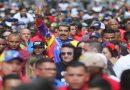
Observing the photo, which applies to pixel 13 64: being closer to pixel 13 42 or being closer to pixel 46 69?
pixel 46 69

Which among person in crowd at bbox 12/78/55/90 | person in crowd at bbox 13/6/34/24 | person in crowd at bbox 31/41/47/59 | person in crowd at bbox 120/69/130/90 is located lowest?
person in crowd at bbox 13/6/34/24

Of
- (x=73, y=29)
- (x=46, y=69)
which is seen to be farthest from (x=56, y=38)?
(x=46, y=69)

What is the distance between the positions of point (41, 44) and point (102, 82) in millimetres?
5501

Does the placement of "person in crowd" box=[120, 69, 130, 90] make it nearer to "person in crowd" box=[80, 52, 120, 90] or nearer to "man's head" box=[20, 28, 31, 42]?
"person in crowd" box=[80, 52, 120, 90]

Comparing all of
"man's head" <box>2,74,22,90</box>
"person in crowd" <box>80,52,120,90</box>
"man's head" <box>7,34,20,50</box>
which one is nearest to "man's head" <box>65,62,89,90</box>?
"person in crowd" <box>80,52,120,90</box>

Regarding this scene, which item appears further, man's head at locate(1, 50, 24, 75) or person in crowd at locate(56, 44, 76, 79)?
person in crowd at locate(56, 44, 76, 79)

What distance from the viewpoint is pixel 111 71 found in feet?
31.7

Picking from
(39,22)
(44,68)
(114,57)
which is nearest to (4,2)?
(39,22)

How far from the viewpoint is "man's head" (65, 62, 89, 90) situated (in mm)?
7526

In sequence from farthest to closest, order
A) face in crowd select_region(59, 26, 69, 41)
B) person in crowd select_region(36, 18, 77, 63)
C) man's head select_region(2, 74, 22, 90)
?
face in crowd select_region(59, 26, 69, 41)
person in crowd select_region(36, 18, 77, 63)
man's head select_region(2, 74, 22, 90)

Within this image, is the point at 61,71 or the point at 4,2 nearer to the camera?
the point at 61,71

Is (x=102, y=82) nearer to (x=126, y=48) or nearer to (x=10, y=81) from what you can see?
(x=10, y=81)

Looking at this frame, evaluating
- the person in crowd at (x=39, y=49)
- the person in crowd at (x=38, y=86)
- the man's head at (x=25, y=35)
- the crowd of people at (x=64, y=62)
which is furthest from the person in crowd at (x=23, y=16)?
the person in crowd at (x=38, y=86)

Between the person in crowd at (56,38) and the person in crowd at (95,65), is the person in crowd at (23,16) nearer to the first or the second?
the person in crowd at (56,38)
